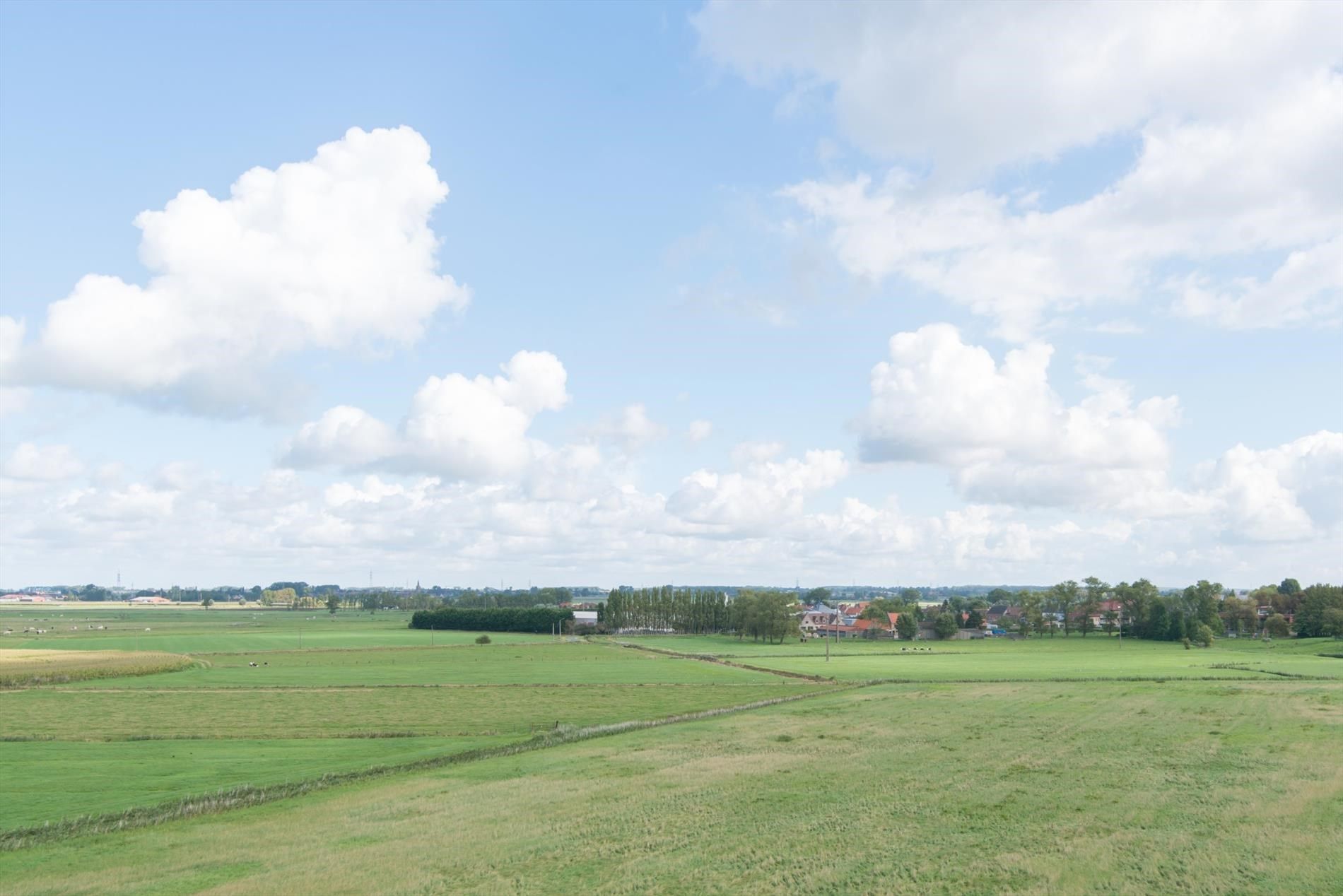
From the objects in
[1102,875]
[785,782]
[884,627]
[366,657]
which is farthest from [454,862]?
[884,627]

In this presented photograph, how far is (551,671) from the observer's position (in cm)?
9738

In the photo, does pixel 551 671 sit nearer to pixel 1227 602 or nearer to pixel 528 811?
pixel 528 811

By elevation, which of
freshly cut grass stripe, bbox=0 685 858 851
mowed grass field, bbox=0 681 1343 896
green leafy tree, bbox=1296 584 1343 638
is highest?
green leafy tree, bbox=1296 584 1343 638

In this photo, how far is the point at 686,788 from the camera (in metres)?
34.3

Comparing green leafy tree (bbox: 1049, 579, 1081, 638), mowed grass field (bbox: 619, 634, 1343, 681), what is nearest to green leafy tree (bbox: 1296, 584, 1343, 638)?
mowed grass field (bbox: 619, 634, 1343, 681)

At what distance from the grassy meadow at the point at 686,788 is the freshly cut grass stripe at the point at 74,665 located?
25.6 ft

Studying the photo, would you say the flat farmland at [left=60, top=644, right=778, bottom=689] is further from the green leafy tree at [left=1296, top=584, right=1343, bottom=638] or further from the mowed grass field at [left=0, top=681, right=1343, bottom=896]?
the green leafy tree at [left=1296, top=584, right=1343, bottom=638]

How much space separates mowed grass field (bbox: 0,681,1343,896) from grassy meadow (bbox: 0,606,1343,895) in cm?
12

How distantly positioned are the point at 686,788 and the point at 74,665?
89015 millimetres

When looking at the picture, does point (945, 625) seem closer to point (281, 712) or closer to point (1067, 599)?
point (1067, 599)

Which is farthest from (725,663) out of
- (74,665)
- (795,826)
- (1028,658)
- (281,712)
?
(795,826)

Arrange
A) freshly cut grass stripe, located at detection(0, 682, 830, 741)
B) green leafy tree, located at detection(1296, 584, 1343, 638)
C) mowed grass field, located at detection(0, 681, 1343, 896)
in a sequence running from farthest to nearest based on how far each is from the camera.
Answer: green leafy tree, located at detection(1296, 584, 1343, 638) → freshly cut grass stripe, located at detection(0, 682, 830, 741) → mowed grass field, located at detection(0, 681, 1343, 896)

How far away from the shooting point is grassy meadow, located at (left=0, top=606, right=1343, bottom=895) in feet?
79.5

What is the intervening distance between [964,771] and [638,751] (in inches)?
591
